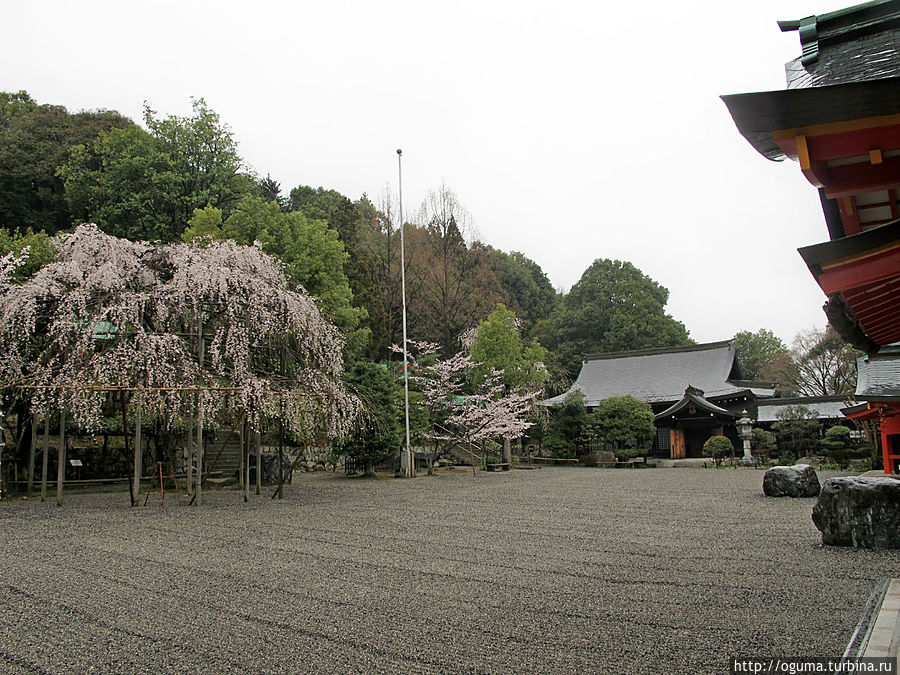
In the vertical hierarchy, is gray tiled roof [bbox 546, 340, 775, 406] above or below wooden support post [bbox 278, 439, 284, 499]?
above

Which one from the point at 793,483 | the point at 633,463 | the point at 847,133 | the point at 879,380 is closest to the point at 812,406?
the point at 633,463

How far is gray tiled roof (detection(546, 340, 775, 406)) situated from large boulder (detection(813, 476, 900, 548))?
868 inches

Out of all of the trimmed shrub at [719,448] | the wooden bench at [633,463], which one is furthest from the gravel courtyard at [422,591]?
the wooden bench at [633,463]

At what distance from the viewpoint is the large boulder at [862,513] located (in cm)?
634

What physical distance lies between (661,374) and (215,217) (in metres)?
23.5

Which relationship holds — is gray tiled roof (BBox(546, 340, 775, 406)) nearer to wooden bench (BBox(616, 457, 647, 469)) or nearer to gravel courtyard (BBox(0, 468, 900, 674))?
wooden bench (BBox(616, 457, 647, 469))

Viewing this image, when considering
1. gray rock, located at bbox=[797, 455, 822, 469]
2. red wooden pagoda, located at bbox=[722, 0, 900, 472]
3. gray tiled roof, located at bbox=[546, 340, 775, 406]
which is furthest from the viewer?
gray tiled roof, located at bbox=[546, 340, 775, 406]

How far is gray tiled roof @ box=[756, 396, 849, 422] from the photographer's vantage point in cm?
2480

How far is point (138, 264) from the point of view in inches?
445

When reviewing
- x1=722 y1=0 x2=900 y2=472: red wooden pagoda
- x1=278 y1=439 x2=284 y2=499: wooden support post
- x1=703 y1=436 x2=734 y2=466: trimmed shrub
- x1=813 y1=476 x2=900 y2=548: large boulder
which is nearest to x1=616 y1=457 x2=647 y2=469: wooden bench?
x1=703 y1=436 x2=734 y2=466: trimmed shrub

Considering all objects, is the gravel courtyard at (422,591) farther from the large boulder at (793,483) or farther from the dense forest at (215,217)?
the dense forest at (215,217)

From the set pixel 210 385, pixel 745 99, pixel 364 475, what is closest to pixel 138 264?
pixel 210 385

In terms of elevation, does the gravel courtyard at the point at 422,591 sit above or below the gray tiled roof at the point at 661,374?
below

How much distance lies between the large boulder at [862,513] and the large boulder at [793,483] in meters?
5.49
